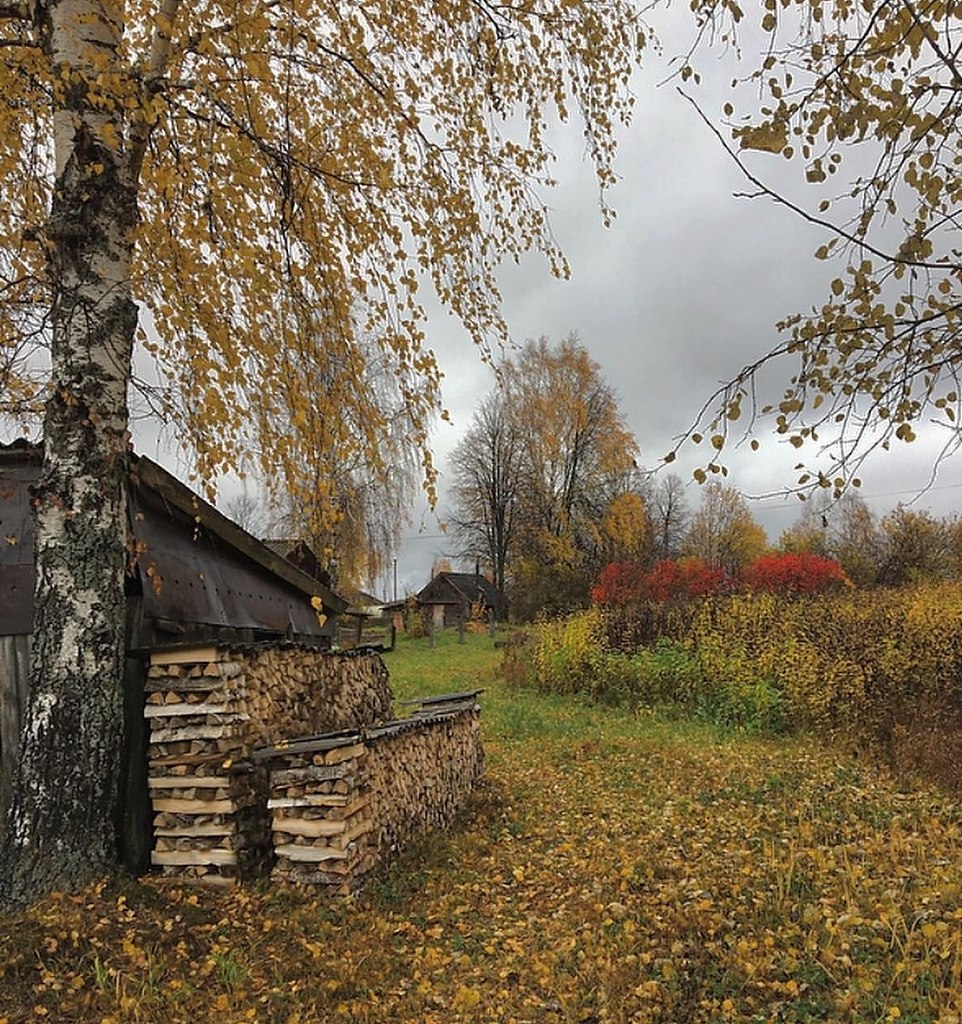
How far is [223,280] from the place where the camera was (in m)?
4.77

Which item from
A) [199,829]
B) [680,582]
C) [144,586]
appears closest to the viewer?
[199,829]

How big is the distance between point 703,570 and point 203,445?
16.8m

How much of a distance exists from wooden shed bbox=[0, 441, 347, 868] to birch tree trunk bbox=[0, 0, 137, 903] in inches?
18.2

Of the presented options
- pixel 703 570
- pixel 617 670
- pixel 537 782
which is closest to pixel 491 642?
pixel 703 570

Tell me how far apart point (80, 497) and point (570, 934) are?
3.63 metres

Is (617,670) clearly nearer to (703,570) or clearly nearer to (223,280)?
(703,570)

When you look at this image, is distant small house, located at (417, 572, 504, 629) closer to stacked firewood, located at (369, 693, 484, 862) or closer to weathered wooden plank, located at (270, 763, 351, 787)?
stacked firewood, located at (369, 693, 484, 862)

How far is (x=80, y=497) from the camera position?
4.33 meters

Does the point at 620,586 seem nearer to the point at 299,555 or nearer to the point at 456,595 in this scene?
the point at 299,555

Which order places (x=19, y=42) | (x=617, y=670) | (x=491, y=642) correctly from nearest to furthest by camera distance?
(x=19, y=42), (x=617, y=670), (x=491, y=642)

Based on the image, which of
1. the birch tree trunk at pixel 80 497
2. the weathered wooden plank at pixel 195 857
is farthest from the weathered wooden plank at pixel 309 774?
the birch tree trunk at pixel 80 497

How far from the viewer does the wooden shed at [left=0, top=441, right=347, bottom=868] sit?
4883 millimetres

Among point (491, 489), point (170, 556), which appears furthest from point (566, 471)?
point (170, 556)

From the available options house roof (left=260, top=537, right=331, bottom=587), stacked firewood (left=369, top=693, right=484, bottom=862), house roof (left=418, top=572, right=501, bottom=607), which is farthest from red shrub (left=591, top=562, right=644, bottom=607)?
house roof (left=418, top=572, right=501, bottom=607)
